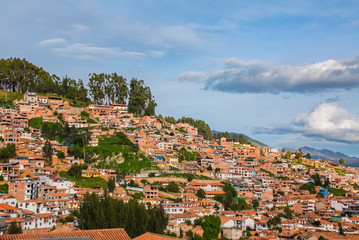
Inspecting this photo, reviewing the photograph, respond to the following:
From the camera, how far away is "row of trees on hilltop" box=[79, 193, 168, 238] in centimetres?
2566

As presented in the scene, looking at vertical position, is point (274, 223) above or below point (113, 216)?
below

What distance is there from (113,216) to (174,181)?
1049 inches

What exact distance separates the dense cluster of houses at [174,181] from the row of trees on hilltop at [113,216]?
5993 mm

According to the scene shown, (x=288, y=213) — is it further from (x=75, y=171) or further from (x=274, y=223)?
(x=75, y=171)

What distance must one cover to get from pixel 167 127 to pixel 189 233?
43708 millimetres

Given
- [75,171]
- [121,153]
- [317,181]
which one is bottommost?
[317,181]

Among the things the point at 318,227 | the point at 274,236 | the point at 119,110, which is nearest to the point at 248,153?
the point at 119,110

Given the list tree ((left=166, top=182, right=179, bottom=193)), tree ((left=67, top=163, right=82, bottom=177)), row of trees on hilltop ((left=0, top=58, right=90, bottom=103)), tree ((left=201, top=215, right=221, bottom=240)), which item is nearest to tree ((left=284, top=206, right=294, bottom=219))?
tree ((left=166, top=182, right=179, bottom=193))

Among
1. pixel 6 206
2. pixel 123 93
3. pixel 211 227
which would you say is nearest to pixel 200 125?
pixel 123 93

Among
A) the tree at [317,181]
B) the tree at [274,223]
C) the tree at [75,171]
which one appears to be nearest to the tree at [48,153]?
the tree at [75,171]

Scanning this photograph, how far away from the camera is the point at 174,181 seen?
172 ft

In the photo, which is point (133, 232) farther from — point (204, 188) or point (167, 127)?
point (167, 127)

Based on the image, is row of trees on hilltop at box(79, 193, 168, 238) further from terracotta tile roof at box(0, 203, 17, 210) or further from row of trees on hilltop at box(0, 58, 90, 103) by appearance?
row of trees on hilltop at box(0, 58, 90, 103)

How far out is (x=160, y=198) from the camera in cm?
4566
